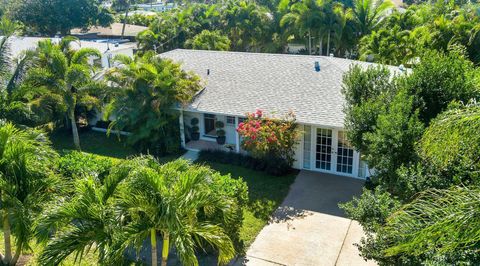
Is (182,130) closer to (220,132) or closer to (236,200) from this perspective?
(220,132)

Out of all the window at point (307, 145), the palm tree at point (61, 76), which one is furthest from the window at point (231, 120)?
the palm tree at point (61, 76)

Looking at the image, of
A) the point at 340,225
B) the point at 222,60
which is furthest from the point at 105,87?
the point at 340,225

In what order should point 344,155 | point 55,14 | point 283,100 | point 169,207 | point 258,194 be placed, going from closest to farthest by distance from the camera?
point 169,207 < point 258,194 < point 344,155 < point 283,100 < point 55,14

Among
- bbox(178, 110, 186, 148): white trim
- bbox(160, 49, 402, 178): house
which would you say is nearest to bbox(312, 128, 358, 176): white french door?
bbox(160, 49, 402, 178): house

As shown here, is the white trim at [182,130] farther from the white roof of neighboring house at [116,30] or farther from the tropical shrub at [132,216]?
the white roof of neighboring house at [116,30]

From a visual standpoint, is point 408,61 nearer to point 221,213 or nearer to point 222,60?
point 222,60

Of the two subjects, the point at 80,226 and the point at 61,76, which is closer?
the point at 80,226

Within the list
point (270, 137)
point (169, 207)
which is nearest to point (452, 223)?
Answer: point (169, 207)
